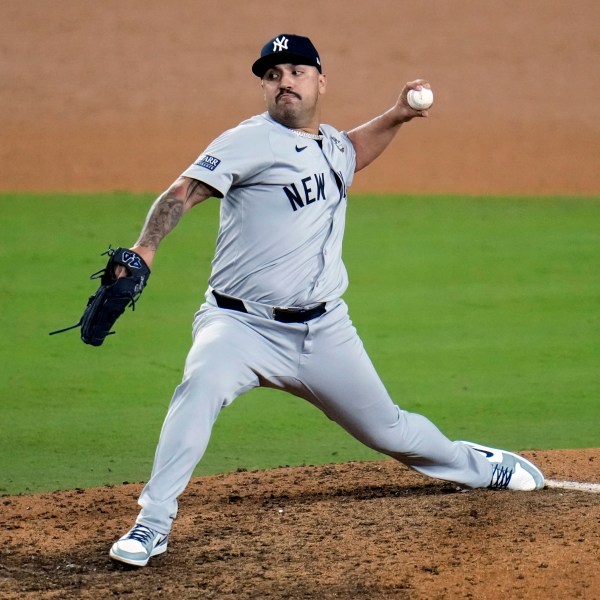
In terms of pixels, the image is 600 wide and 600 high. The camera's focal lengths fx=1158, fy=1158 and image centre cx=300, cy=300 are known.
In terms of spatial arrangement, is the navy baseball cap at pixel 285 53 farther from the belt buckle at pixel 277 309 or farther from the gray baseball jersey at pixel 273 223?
the belt buckle at pixel 277 309

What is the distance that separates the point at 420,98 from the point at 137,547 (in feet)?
6.58

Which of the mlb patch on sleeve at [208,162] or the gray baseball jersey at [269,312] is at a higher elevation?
the mlb patch on sleeve at [208,162]

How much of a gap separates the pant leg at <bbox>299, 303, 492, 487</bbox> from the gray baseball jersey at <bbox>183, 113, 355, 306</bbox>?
0.16 metres

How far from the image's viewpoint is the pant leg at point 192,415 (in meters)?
3.86

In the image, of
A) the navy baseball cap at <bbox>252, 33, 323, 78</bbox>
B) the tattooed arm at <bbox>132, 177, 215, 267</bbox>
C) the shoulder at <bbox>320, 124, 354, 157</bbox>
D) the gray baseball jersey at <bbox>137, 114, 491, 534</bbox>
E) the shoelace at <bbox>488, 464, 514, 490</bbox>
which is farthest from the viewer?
the shoelace at <bbox>488, 464, 514, 490</bbox>

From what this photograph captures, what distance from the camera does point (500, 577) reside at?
370 cm

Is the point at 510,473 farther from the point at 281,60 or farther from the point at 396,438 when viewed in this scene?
the point at 281,60

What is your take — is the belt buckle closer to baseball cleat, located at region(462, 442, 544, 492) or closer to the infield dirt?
baseball cleat, located at region(462, 442, 544, 492)

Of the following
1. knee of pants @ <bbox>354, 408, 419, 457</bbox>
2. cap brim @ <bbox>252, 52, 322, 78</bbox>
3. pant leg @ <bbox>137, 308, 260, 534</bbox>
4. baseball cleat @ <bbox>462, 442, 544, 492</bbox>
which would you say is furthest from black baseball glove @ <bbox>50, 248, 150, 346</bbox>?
baseball cleat @ <bbox>462, 442, 544, 492</bbox>

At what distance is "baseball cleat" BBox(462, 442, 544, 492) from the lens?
4629 mm

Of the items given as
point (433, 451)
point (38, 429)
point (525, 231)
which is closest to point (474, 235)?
point (525, 231)

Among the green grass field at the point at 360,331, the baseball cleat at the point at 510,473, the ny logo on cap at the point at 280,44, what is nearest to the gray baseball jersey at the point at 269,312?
the ny logo on cap at the point at 280,44

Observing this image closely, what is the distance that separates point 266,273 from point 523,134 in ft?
37.4

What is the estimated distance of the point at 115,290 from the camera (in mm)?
3684
